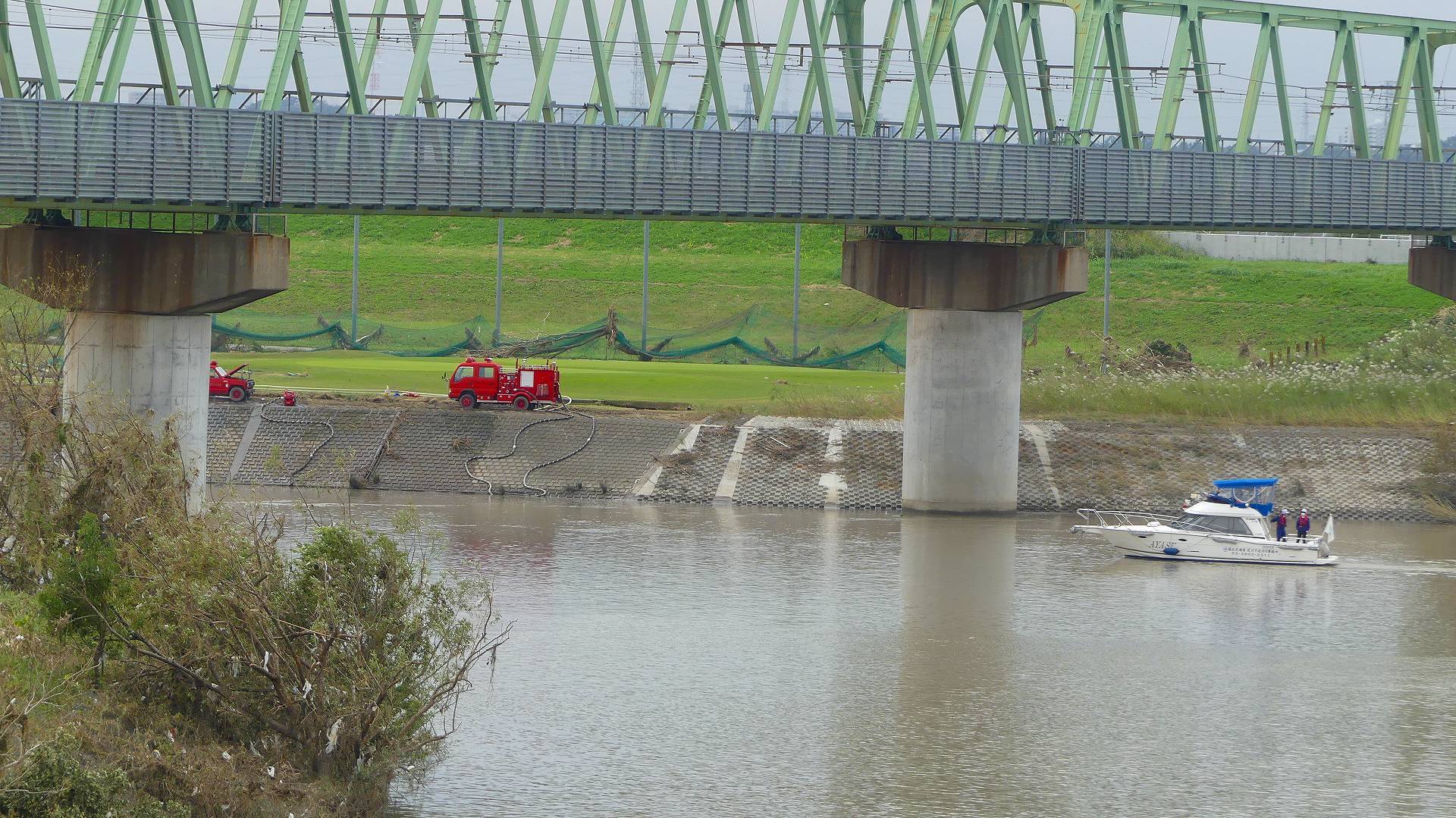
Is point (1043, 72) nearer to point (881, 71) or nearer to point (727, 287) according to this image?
point (881, 71)

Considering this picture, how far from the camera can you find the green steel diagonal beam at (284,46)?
132 feet

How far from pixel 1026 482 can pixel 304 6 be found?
23.8m

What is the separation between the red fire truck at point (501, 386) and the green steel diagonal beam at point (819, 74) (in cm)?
1241

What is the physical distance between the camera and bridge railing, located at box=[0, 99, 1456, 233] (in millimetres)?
39000

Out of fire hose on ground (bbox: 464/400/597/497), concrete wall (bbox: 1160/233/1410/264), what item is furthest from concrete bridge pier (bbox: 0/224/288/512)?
concrete wall (bbox: 1160/233/1410/264)

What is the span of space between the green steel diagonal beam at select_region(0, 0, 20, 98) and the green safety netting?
36.9 meters

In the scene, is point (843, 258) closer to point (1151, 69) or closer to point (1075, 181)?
point (1075, 181)

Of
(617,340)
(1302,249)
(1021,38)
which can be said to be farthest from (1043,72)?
(1302,249)

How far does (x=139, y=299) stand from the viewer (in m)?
40.2

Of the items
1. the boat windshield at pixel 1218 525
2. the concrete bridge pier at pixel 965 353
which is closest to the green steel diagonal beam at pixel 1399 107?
the concrete bridge pier at pixel 965 353

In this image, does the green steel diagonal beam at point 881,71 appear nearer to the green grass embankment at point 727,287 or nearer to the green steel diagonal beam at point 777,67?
the green steel diagonal beam at point 777,67

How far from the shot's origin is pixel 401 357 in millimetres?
75125

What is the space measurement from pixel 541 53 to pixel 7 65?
474 inches

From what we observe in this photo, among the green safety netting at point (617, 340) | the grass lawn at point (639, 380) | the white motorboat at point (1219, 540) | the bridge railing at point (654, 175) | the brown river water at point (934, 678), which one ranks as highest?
the bridge railing at point (654, 175)
